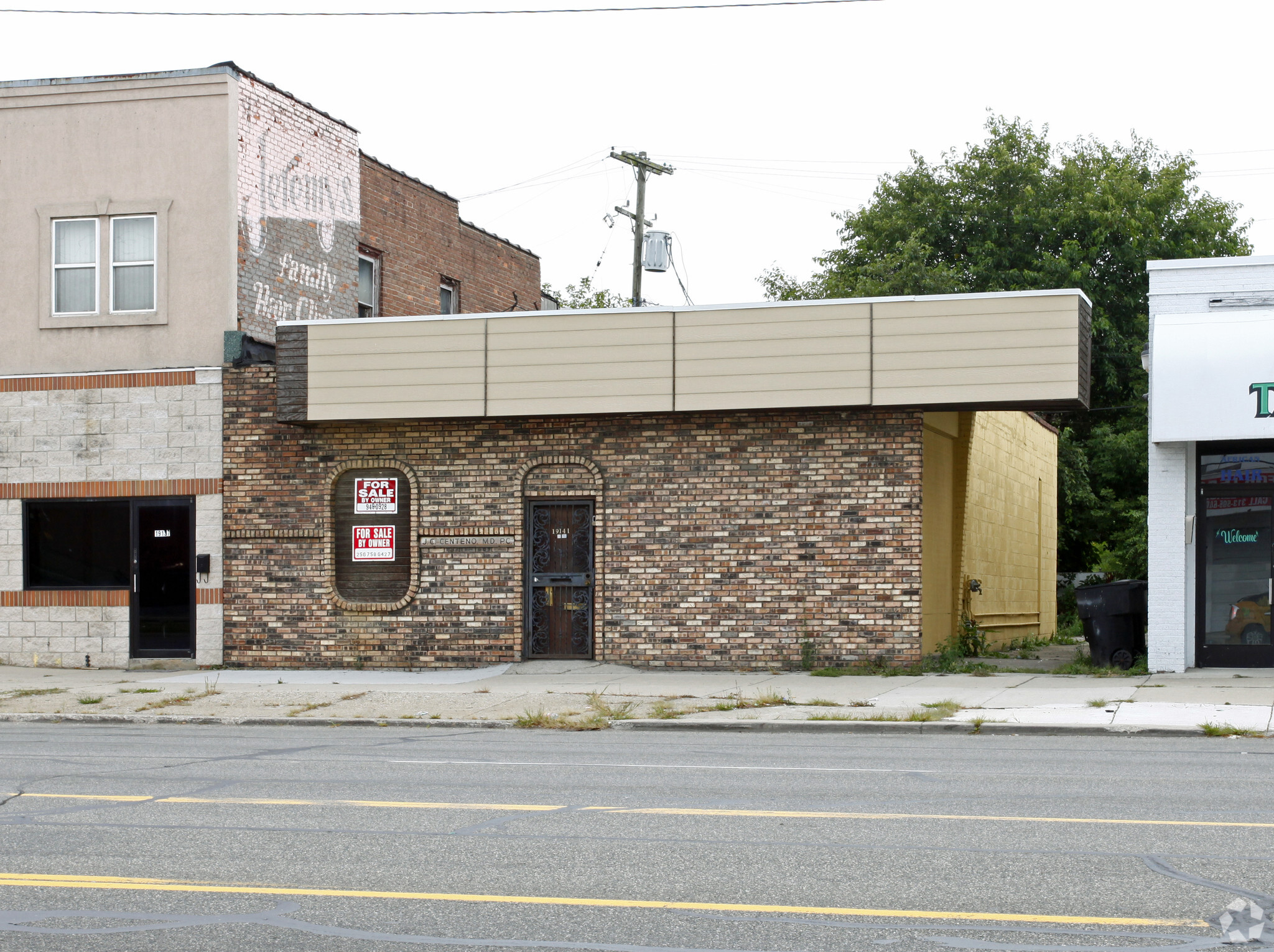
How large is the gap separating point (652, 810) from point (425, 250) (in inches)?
740

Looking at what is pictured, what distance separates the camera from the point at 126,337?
20.3 meters

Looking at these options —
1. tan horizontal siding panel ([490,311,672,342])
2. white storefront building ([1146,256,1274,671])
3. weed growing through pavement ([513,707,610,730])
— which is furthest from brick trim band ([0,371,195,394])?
white storefront building ([1146,256,1274,671])

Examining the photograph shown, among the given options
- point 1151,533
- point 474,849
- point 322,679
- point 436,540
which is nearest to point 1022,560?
point 1151,533

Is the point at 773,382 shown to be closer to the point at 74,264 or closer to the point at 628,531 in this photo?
the point at 628,531

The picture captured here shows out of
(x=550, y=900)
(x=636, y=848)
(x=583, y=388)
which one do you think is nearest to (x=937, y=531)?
(x=583, y=388)

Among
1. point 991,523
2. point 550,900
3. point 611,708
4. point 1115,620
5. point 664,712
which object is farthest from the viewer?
point 991,523

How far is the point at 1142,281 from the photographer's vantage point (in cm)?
3878

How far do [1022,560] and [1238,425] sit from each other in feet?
33.1

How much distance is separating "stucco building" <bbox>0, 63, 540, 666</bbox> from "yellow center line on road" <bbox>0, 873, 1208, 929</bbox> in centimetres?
1339

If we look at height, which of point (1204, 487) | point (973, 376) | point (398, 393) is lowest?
point (1204, 487)

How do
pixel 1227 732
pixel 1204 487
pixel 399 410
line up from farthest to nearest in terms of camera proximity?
pixel 399 410, pixel 1204 487, pixel 1227 732

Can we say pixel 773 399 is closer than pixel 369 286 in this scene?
Yes

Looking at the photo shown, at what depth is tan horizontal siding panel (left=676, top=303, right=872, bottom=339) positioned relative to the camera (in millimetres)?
17672

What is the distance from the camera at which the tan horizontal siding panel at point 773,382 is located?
17.7 m
